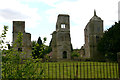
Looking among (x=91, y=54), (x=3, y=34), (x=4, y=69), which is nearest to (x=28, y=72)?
(x=4, y=69)

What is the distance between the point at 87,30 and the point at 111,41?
8.45 metres

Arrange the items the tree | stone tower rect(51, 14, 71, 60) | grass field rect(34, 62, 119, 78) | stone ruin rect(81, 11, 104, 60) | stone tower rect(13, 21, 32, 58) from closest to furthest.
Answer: grass field rect(34, 62, 119, 78)
the tree
stone tower rect(13, 21, 32, 58)
stone tower rect(51, 14, 71, 60)
stone ruin rect(81, 11, 104, 60)

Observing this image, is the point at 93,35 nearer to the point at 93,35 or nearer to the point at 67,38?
the point at 93,35

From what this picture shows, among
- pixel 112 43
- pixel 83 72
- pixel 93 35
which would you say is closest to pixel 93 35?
pixel 93 35

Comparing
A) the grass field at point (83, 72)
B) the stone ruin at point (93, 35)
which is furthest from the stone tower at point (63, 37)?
the grass field at point (83, 72)

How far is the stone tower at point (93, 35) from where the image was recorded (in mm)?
29391

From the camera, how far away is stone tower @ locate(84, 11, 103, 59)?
29.4 meters

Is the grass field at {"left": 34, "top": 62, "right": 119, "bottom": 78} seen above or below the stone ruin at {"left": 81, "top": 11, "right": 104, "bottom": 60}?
below

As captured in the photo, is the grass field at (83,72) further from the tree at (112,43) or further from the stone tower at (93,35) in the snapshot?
the stone tower at (93,35)

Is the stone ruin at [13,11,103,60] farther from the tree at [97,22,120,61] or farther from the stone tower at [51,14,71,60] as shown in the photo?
the tree at [97,22,120,61]

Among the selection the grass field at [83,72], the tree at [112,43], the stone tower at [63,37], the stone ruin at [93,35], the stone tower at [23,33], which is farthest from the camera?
the stone ruin at [93,35]

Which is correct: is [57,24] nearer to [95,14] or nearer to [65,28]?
[65,28]

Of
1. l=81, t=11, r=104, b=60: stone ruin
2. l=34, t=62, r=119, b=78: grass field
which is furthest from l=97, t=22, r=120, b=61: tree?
l=34, t=62, r=119, b=78: grass field

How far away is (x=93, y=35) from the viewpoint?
2997 centimetres
